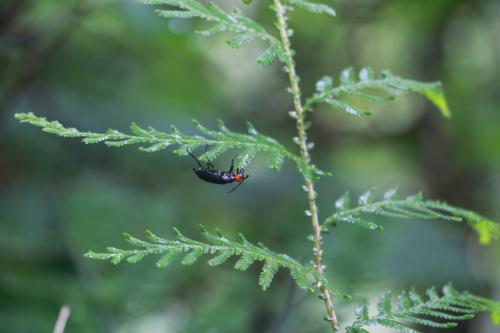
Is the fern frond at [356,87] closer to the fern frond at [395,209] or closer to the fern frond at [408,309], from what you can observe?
the fern frond at [395,209]

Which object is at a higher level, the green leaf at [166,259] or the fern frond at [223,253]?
the fern frond at [223,253]

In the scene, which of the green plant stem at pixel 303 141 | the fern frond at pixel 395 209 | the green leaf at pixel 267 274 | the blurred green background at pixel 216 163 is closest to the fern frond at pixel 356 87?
the green plant stem at pixel 303 141

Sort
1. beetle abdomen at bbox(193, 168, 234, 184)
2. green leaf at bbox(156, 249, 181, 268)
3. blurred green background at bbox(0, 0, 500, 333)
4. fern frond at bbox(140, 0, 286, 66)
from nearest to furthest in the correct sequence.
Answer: green leaf at bbox(156, 249, 181, 268)
fern frond at bbox(140, 0, 286, 66)
beetle abdomen at bbox(193, 168, 234, 184)
blurred green background at bbox(0, 0, 500, 333)

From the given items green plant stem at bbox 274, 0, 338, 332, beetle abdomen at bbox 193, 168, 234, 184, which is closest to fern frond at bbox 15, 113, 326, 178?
green plant stem at bbox 274, 0, 338, 332

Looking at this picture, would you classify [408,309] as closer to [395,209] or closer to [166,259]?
[395,209]

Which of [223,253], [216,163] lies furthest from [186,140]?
[216,163]

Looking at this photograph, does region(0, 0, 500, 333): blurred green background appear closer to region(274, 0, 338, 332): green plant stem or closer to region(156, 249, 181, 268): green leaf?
region(274, 0, 338, 332): green plant stem
